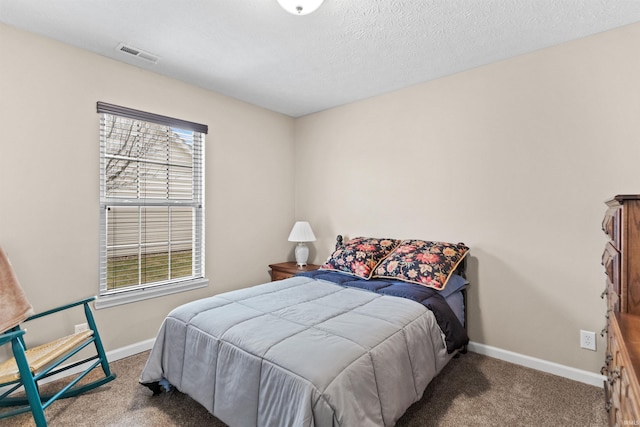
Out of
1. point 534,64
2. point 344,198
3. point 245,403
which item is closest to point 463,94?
point 534,64

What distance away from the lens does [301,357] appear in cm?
144

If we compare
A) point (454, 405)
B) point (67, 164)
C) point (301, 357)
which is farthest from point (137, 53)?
point (454, 405)

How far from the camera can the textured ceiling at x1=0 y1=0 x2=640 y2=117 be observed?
6.40 ft

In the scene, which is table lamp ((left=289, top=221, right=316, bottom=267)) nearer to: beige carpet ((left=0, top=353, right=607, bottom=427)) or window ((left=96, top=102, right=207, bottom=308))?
window ((left=96, top=102, right=207, bottom=308))

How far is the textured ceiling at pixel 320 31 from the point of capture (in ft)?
6.40

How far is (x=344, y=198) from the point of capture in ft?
12.2

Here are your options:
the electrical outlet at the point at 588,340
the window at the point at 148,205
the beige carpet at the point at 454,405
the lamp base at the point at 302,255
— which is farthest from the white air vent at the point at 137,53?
the electrical outlet at the point at 588,340

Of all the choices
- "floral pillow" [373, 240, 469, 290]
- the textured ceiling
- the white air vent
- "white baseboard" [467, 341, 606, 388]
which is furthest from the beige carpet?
the white air vent

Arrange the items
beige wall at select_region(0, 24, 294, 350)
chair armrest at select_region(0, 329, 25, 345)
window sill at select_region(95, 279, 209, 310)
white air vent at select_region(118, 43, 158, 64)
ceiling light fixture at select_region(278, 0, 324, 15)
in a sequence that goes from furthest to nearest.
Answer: window sill at select_region(95, 279, 209, 310), white air vent at select_region(118, 43, 158, 64), beige wall at select_region(0, 24, 294, 350), ceiling light fixture at select_region(278, 0, 324, 15), chair armrest at select_region(0, 329, 25, 345)

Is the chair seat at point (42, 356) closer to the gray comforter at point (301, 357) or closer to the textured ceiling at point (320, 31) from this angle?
the gray comforter at point (301, 357)

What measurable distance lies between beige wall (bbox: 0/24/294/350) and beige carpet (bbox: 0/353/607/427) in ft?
2.16

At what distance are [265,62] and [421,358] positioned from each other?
2.51m

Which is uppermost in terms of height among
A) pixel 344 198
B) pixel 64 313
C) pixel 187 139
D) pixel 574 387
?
pixel 187 139

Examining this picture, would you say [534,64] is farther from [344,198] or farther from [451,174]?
[344,198]
